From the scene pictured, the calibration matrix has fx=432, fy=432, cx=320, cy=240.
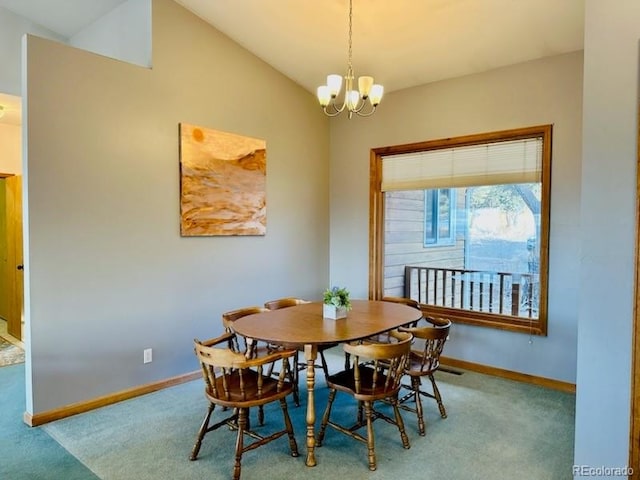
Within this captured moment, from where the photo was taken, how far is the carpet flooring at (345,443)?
2.56 meters

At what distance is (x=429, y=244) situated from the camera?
5.52 metres

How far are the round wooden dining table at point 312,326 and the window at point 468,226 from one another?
1377mm

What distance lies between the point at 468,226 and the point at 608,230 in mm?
2727

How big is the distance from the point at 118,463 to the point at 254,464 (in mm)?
838

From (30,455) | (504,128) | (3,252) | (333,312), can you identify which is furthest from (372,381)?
(3,252)

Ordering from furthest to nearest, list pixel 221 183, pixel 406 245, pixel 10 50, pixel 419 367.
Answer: pixel 406 245
pixel 221 183
pixel 10 50
pixel 419 367

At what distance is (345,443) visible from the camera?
2.88 m

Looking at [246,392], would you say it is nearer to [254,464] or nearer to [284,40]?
[254,464]

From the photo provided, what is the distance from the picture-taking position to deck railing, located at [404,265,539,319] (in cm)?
424

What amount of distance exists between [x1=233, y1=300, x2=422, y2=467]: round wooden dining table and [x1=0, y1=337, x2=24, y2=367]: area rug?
301 centimetres

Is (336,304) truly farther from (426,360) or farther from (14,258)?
(14,258)

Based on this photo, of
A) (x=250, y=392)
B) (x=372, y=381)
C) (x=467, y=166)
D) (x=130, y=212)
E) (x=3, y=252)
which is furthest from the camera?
(x=3, y=252)

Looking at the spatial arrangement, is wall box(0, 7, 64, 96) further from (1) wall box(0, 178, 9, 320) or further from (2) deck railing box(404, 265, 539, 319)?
(2) deck railing box(404, 265, 539, 319)

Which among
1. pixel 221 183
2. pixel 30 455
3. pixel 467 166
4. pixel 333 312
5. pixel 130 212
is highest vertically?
pixel 467 166
